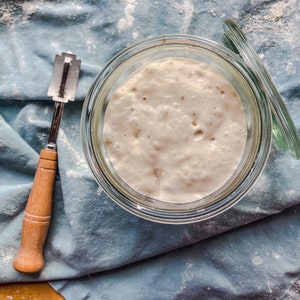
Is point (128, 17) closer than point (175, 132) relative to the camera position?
No

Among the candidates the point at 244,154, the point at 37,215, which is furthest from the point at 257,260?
the point at 37,215

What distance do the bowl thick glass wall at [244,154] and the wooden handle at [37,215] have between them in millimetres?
86

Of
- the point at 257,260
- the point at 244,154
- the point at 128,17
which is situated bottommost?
the point at 257,260

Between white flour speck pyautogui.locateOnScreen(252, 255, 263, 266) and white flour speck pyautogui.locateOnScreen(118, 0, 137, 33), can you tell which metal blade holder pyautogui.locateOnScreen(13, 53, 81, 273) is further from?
white flour speck pyautogui.locateOnScreen(252, 255, 263, 266)

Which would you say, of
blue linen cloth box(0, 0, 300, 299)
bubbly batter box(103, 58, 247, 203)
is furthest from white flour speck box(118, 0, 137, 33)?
bubbly batter box(103, 58, 247, 203)

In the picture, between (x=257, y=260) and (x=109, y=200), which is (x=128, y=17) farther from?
(x=257, y=260)

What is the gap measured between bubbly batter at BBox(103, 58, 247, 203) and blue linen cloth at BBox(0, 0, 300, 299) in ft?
0.37

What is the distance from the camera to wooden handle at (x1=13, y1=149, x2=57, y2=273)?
2.85 ft

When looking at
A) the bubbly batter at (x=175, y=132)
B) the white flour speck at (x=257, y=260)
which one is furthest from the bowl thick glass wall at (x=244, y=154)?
the white flour speck at (x=257, y=260)

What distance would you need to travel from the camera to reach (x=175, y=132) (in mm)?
778

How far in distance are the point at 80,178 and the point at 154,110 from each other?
0.18 m

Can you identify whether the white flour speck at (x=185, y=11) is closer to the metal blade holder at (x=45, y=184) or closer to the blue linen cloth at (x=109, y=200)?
the blue linen cloth at (x=109, y=200)

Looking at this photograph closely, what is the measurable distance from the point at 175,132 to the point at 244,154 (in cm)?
10

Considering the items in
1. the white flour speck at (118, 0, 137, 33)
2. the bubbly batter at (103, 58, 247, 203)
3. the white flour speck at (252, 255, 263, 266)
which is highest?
the white flour speck at (118, 0, 137, 33)
